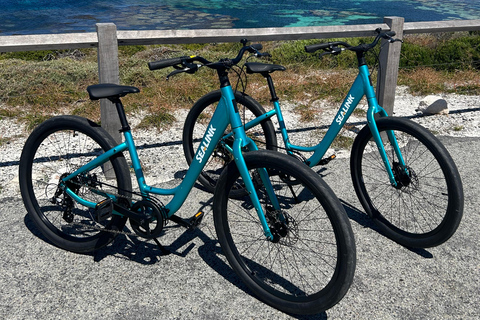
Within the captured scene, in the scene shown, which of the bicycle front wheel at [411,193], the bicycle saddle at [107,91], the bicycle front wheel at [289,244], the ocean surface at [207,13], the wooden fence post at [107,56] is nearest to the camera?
the bicycle front wheel at [289,244]

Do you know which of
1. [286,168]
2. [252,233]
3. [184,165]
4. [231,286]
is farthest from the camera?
[184,165]

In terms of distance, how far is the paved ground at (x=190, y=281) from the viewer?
2.82 meters

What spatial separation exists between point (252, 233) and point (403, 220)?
126cm

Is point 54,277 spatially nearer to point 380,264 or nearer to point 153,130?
point 380,264

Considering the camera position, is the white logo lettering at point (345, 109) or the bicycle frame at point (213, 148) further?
the white logo lettering at point (345, 109)

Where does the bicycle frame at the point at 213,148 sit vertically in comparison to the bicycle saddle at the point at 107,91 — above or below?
below

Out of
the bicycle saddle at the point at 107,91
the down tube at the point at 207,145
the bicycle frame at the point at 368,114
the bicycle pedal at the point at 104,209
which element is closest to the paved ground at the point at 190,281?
the bicycle pedal at the point at 104,209

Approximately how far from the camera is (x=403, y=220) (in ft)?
12.5

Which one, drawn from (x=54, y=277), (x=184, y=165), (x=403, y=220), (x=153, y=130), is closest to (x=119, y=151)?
(x=54, y=277)

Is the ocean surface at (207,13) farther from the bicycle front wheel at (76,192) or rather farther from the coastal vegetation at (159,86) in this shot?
the bicycle front wheel at (76,192)

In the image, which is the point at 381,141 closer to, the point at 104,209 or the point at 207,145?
the point at 207,145

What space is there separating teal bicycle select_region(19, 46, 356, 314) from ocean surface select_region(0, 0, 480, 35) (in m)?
37.8

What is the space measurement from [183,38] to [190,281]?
251 cm

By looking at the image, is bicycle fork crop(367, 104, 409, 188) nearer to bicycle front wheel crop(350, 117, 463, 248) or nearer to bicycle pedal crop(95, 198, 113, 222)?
bicycle front wheel crop(350, 117, 463, 248)
